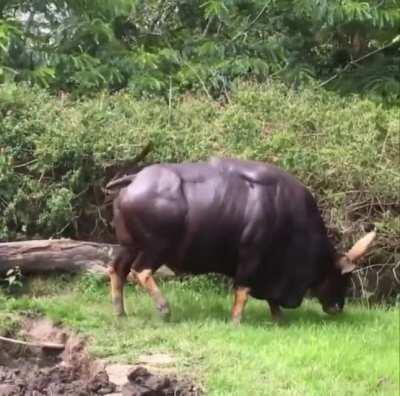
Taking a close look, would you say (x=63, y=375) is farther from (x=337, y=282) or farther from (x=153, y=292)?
(x=337, y=282)

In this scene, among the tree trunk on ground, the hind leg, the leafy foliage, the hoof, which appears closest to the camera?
the hoof

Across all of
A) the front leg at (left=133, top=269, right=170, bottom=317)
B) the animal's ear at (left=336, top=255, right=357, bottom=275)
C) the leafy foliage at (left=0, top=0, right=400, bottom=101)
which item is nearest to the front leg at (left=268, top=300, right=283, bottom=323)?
the animal's ear at (left=336, top=255, right=357, bottom=275)

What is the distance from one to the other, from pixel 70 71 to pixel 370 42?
17.8 ft

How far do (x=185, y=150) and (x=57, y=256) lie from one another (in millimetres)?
1884

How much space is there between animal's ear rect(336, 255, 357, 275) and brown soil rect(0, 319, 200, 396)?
8.61ft

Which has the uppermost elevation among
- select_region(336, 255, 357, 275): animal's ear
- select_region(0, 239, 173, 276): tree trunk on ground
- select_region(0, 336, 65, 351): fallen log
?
select_region(336, 255, 357, 275): animal's ear

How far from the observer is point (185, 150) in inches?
431

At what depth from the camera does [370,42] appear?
1616 centimetres

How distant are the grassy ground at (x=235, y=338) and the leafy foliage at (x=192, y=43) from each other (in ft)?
12.1

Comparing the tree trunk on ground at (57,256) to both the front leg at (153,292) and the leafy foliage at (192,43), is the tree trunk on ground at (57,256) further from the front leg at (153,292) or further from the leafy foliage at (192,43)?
the leafy foliage at (192,43)

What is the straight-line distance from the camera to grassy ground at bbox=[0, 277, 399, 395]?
688 centimetres

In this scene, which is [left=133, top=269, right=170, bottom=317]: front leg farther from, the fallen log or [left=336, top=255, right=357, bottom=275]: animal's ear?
[left=336, top=255, right=357, bottom=275]: animal's ear

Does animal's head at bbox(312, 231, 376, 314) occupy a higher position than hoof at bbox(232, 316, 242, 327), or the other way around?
animal's head at bbox(312, 231, 376, 314)

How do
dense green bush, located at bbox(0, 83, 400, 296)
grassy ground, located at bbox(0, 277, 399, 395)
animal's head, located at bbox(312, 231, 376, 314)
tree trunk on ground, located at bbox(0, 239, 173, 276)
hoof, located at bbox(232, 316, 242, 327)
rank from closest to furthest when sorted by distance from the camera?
grassy ground, located at bbox(0, 277, 399, 395), hoof, located at bbox(232, 316, 242, 327), animal's head, located at bbox(312, 231, 376, 314), tree trunk on ground, located at bbox(0, 239, 173, 276), dense green bush, located at bbox(0, 83, 400, 296)
